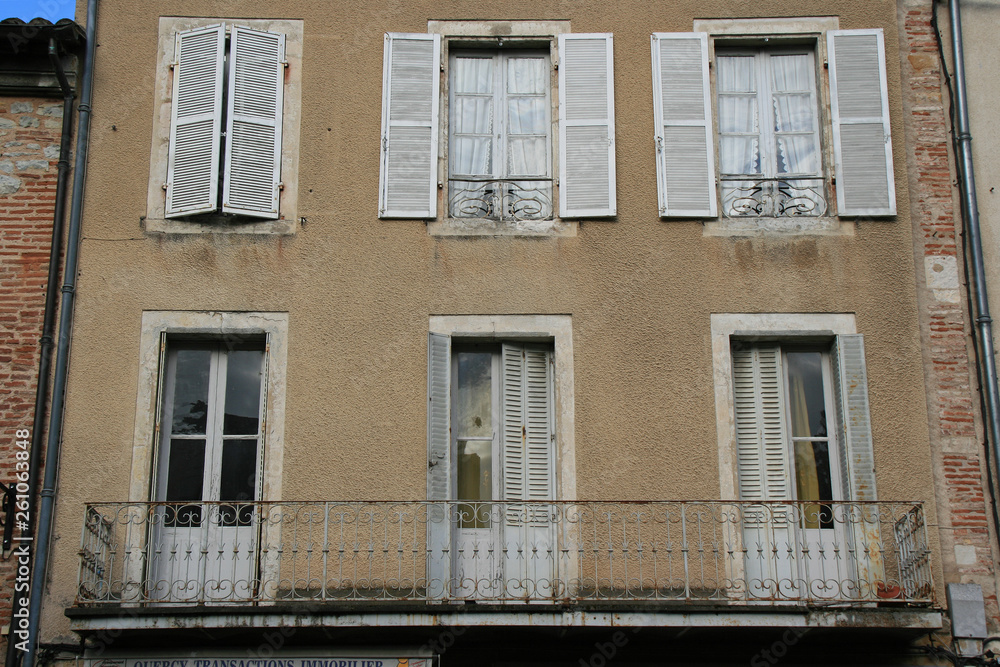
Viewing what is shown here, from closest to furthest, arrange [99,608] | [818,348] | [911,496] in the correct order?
[99,608] → [911,496] → [818,348]

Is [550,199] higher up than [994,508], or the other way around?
[550,199]

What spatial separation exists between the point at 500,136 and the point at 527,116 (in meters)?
0.32

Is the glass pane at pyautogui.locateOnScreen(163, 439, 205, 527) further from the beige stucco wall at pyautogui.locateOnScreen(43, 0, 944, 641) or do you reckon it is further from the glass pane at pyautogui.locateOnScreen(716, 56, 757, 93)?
the glass pane at pyautogui.locateOnScreen(716, 56, 757, 93)

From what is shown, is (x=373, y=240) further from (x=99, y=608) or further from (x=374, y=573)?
(x=99, y=608)

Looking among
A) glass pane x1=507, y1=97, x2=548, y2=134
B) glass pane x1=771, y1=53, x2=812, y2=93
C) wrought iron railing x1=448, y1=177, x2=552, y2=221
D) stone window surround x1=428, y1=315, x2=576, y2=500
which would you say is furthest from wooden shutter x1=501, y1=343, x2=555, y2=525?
glass pane x1=771, y1=53, x2=812, y2=93

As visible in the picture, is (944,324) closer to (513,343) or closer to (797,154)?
(797,154)

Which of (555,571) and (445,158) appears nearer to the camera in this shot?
(555,571)

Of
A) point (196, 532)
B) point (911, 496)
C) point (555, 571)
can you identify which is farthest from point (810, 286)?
point (196, 532)

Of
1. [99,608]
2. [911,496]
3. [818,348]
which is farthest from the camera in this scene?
[818,348]

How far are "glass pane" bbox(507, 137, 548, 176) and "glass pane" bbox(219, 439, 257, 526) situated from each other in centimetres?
324

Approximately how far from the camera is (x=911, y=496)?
9.50 meters

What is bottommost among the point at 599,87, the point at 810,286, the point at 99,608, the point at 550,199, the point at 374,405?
the point at 99,608

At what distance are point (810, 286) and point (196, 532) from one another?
5391 mm

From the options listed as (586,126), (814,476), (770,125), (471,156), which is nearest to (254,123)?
(471,156)
